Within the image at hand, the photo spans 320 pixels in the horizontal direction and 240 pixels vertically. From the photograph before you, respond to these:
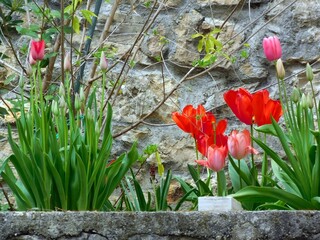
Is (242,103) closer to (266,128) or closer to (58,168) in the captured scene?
(266,128)

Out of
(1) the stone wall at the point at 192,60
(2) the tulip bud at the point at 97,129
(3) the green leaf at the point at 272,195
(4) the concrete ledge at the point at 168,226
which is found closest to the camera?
(4) the concrete ledge at the point at 168,226

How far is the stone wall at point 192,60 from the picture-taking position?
94.6 inches

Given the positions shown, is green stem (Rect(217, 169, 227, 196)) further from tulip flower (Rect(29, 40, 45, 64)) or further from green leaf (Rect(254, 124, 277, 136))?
tulip flower (Rect(29, 40, 45, 64))

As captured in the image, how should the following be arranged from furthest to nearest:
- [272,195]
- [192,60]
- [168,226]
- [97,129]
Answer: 1. [192,60]
2. [97,129]
3. [272,195]
4. [168,226]

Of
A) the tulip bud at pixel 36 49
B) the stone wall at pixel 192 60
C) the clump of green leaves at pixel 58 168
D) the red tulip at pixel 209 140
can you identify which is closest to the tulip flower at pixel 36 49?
the tulip bud at pixel 36 49

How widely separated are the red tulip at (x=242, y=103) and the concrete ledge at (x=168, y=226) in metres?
0.38

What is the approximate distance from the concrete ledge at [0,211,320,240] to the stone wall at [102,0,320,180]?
1194mm

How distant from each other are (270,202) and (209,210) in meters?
0.24

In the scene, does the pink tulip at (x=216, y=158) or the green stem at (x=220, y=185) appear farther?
the green stem at (x=220, y=185)

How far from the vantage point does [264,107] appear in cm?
150

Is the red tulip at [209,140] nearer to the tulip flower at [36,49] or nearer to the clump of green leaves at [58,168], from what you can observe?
the clump of green leaves at [58,168]

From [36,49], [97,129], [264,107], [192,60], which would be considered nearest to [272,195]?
[264,107]

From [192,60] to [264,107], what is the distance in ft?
3.22

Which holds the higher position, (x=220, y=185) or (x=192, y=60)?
(x=192, y=60)
